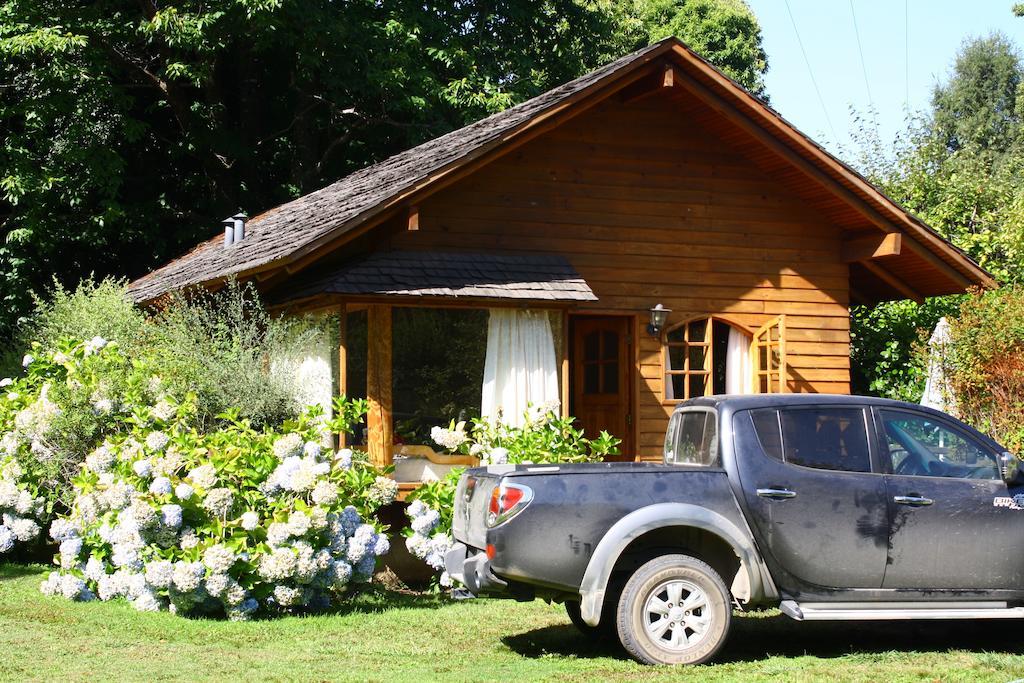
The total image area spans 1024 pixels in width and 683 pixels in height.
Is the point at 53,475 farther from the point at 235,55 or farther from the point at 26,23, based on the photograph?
the point at 235,55

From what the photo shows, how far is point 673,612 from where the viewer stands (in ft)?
26.0

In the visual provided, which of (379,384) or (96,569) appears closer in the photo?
(96,569)

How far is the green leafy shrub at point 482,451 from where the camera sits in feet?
37.1

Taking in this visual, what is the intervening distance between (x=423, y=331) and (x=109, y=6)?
46.1ft

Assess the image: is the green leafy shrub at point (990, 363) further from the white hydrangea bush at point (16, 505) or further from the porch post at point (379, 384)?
the white hydrangea bush at point (16, 505)

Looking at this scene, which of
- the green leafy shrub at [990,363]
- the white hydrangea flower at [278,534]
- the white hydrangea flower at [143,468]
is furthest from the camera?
the green leafy shrub at [990,363]

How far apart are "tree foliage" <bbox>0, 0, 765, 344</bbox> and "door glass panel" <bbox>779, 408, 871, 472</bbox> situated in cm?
1658

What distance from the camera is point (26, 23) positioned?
2186 centimetres

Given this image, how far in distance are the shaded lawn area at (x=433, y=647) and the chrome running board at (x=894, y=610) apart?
294 millimetres

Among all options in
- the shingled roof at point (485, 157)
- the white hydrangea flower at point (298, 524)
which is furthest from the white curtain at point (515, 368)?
the white hydrangea flower at point (298, 524)

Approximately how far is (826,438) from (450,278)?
599 cm

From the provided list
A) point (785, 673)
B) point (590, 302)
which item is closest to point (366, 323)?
point (590, 302)

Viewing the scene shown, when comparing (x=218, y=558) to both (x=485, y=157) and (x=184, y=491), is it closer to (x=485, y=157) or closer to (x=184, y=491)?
(x=184, y=491)

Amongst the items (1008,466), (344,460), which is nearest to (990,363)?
(1008,466)
